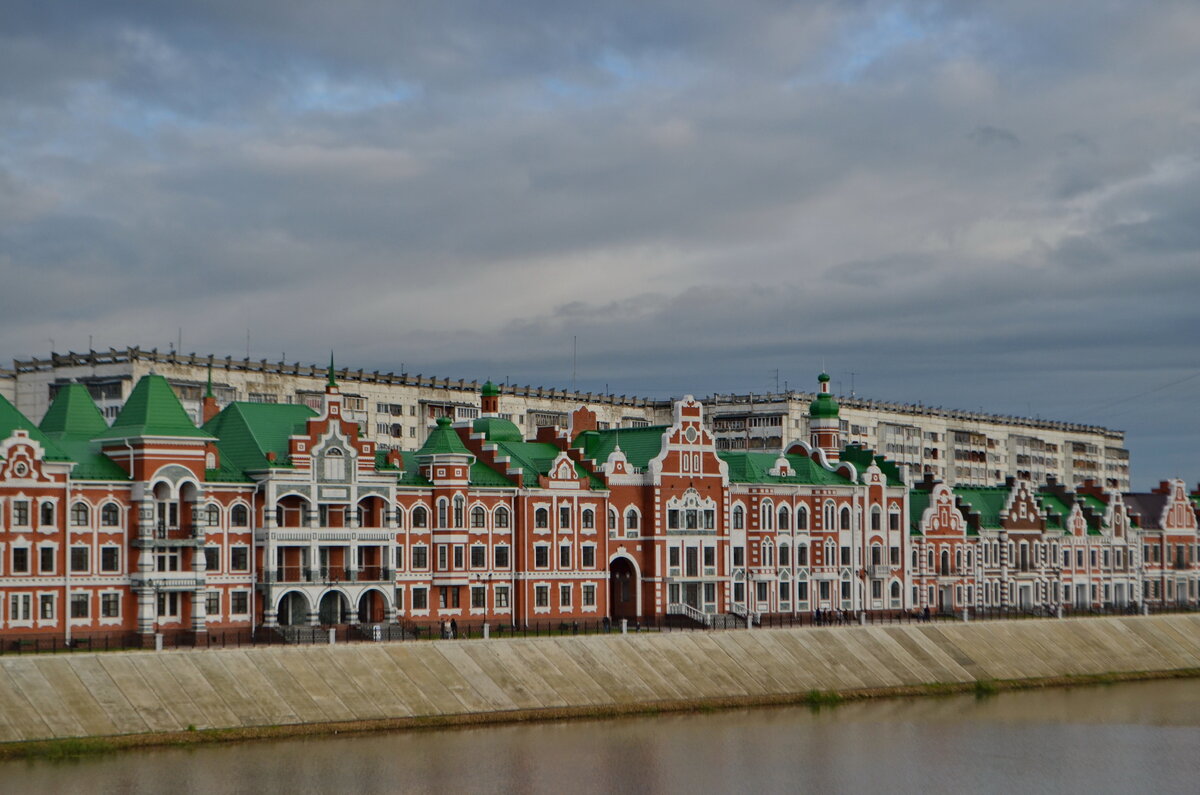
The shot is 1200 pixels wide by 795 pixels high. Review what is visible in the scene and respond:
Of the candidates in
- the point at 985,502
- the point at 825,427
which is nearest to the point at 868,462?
the point at 825,427

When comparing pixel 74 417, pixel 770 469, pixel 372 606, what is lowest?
pixel 372 606

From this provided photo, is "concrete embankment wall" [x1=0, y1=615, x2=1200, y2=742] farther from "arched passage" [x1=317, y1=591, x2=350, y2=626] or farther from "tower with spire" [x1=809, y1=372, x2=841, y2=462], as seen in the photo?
"tower with spire" [x1=809, y1=372, x2=841, y2=462]

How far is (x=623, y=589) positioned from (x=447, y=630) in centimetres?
1875

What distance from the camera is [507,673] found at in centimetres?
8250

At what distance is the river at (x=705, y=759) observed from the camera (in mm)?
63625

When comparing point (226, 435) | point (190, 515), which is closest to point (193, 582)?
point (190, 515)

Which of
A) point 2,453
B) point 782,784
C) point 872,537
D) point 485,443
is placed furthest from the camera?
point 872,537

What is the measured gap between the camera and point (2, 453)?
8100 cm

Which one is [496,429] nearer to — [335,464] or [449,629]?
[335,464]

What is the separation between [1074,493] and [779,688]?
59823mm

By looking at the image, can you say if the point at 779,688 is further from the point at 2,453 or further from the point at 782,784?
the point at 2,453

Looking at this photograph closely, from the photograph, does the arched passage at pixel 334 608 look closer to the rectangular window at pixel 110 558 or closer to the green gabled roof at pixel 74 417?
the rectangular window at pixel 110 558

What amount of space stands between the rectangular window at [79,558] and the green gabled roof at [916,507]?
60.6 m

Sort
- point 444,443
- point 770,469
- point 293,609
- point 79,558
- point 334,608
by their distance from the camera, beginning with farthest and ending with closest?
point 770,469 → point 444,443 → point 334,608 → point 293,609 → point 79,558
